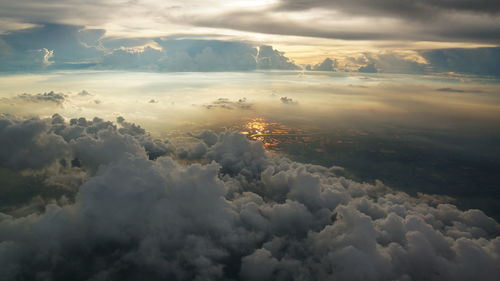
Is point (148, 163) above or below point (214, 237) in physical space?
above

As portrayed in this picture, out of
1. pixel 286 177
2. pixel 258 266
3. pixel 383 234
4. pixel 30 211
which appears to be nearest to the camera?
pixel 383 234

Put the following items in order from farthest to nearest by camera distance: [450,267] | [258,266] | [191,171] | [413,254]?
1. [258,266]
2. [191,171]
3. [413,254]
4. [450,267]

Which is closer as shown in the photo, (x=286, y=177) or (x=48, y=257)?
(x=48, y=257)

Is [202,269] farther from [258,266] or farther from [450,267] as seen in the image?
[450,267]

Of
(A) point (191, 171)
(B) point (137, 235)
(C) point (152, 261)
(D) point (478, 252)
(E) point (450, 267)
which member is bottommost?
(C) point (152, 261)

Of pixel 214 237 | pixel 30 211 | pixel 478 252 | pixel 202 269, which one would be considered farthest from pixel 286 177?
pixel 30 211

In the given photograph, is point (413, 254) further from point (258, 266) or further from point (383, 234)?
point (258, 266)

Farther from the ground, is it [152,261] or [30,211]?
[152,261]

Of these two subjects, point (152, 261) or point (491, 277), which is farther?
point (152, 261)

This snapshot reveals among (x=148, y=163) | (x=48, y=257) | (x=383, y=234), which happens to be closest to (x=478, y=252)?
(x=383, y=234)
